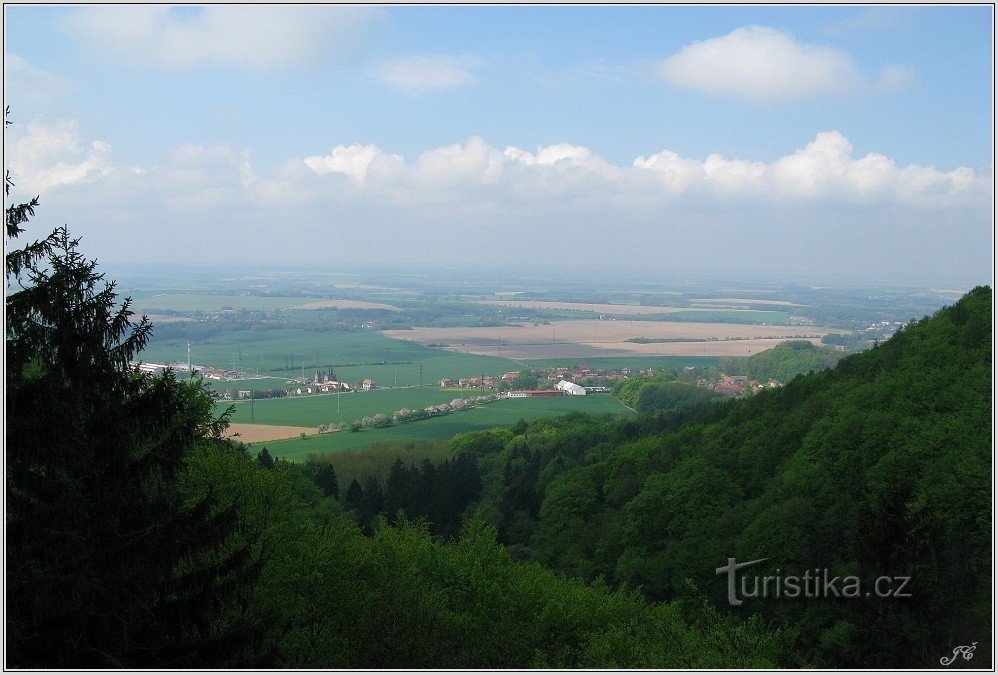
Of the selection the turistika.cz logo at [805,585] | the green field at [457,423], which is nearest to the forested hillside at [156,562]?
the turistika.cz logo at [805,585]

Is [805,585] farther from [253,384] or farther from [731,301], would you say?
[731,301]

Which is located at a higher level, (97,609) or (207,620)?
(97,609)

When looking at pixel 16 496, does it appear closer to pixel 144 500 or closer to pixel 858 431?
pixel 144 500

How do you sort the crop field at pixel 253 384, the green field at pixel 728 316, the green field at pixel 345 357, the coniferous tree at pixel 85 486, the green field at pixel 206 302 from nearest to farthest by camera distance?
the coniferous tree at pixel 85 486, the green field at pixel 206 302, the crop field at pixel 253 384, the green field at pixel 345 357, the green field at pixel 728 316

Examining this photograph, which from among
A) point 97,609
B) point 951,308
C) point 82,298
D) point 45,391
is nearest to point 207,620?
point 97,609

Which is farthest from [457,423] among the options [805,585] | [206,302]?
[805,585]

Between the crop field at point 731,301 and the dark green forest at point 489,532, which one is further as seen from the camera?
the crop field at point 731,301
